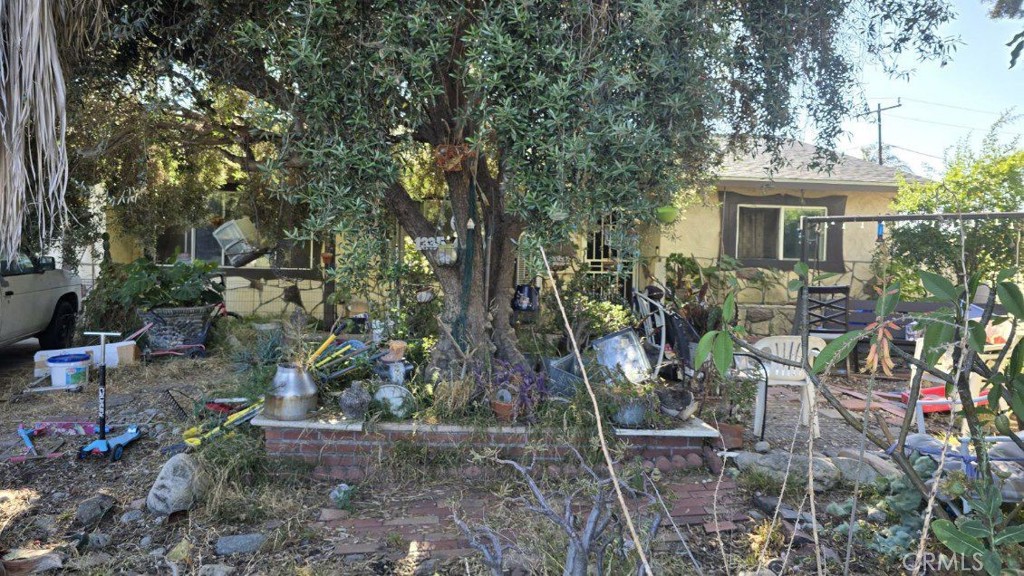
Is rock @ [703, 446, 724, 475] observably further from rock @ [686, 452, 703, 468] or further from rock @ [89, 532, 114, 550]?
rock @ [89, 532, 114, 550]

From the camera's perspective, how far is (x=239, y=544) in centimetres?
342

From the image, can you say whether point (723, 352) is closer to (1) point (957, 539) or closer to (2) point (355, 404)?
(1) point (957, 539)

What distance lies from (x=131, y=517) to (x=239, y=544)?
84 centimetres

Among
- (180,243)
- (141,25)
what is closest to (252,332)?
(180,243)

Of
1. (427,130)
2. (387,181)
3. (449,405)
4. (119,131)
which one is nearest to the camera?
(387,181)

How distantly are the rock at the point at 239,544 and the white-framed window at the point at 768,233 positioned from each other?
9.41 meters

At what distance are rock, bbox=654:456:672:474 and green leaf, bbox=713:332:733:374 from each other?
2752 mm

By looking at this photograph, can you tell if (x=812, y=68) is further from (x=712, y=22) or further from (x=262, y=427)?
(x=262, y=427)

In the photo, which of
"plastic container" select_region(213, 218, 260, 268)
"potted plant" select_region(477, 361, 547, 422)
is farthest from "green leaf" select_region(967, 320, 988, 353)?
"plastic container" select_region(213, 218, 260, 268)

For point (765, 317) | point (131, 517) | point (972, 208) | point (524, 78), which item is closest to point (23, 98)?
point (131, 517)

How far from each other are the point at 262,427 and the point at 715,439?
3241mm

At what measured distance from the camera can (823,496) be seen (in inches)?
163

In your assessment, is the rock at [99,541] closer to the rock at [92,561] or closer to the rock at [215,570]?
the rock at [92,561]

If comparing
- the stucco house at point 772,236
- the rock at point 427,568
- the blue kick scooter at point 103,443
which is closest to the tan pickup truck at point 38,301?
the blue kick scooter at point 103,443
